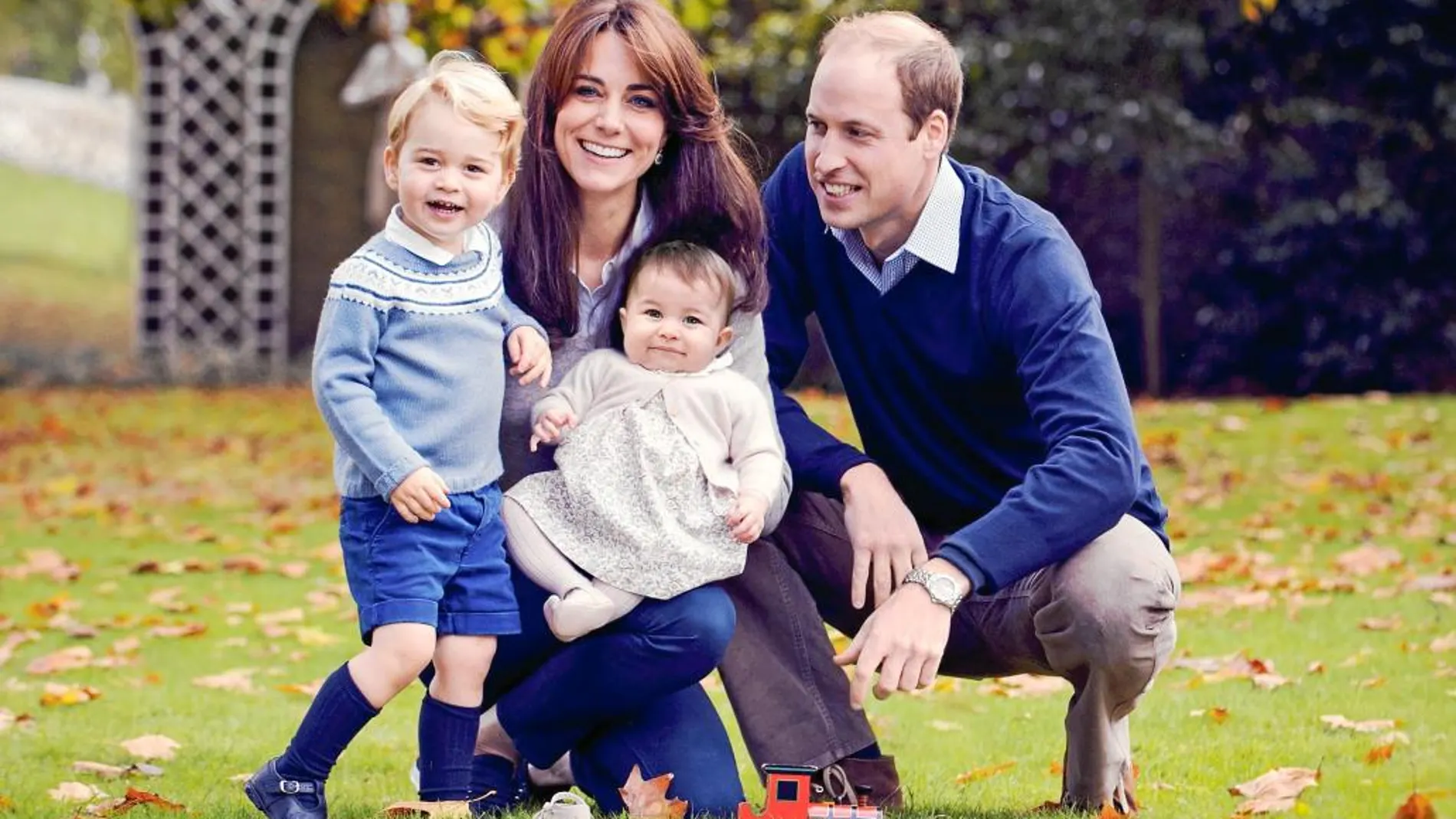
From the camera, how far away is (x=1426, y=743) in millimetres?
3998

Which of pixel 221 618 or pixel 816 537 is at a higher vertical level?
pixel 816 537

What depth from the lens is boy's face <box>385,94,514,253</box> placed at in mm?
3305

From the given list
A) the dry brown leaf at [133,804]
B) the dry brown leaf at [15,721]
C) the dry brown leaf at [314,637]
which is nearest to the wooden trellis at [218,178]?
the dry brown leaf at [314,637]

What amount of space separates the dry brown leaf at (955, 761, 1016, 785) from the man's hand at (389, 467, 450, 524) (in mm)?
1369

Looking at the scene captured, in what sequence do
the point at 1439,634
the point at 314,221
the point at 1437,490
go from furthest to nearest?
the point at 314,221
the point at 1437,490
the point at 1439,634

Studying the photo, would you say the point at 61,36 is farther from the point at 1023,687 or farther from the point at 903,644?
the point at 903,644

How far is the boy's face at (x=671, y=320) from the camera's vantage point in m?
3.45

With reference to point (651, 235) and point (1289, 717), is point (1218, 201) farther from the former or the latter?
point (651, 235)

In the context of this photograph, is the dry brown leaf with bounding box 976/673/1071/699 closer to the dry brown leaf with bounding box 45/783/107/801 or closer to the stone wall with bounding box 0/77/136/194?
the dry brown leaf with bounding box 45/783/107/801

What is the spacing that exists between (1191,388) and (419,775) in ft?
31.5

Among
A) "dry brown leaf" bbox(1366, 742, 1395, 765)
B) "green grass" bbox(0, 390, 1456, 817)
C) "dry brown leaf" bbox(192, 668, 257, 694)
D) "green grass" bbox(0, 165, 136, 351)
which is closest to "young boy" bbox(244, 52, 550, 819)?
"green grass" bbox(0, 390, 1456, 817)

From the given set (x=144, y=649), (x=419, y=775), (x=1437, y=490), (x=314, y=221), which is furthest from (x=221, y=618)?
(x=314, y=221)

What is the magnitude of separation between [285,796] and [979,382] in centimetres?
152

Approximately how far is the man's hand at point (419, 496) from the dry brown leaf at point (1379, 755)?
2037 mm
